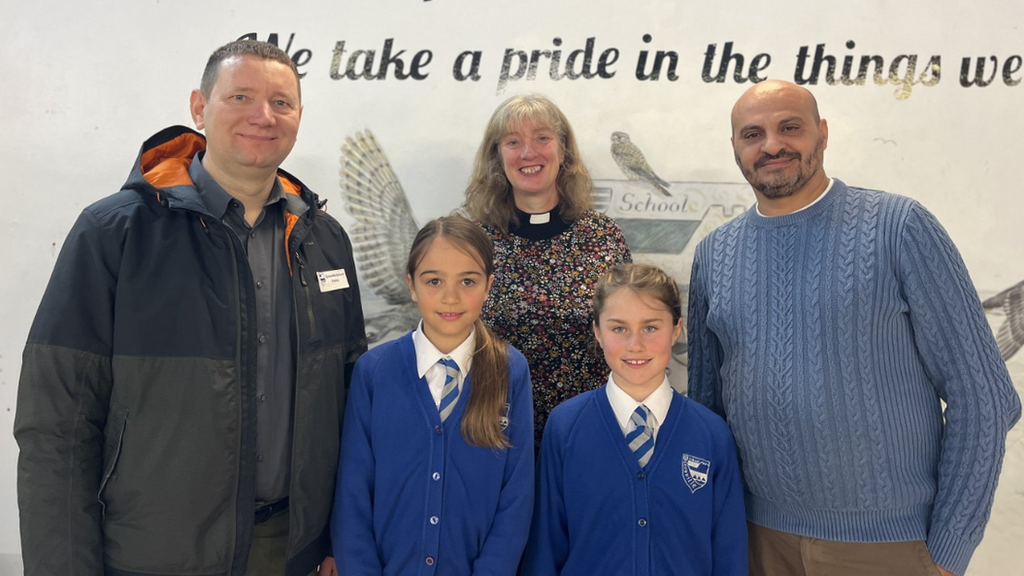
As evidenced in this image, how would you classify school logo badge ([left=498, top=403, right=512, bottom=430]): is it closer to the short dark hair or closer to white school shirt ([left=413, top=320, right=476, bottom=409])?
white school shirt ([left=413, top=320, right=476, bottom=409])

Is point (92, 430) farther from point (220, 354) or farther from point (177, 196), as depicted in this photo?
point (177, 196)

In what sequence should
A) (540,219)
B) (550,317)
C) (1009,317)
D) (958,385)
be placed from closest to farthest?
(958,385), (550,317), (540,219), (1009,317)

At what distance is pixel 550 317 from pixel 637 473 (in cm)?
Result: 58

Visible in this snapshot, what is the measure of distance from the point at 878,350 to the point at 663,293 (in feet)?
1.59

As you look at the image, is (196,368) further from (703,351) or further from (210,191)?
(703,351)

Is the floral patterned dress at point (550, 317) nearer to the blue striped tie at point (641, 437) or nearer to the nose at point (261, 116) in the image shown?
the blue striped tie at point (641, 437)

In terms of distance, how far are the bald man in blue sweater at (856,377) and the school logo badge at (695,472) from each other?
5.6 inches

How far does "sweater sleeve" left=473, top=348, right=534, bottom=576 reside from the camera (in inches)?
57.4

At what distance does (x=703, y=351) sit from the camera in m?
1.77

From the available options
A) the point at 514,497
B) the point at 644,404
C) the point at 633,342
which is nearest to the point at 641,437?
the point at 644,404

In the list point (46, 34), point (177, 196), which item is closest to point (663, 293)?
point (177, 196)

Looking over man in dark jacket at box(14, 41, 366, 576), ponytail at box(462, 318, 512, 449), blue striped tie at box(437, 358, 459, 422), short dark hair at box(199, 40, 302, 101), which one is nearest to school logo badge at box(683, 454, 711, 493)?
ponytail at box(462, 318, 512, 449)

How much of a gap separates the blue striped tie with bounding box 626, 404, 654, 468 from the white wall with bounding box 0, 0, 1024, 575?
40.1 inches

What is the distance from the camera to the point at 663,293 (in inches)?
62.2
